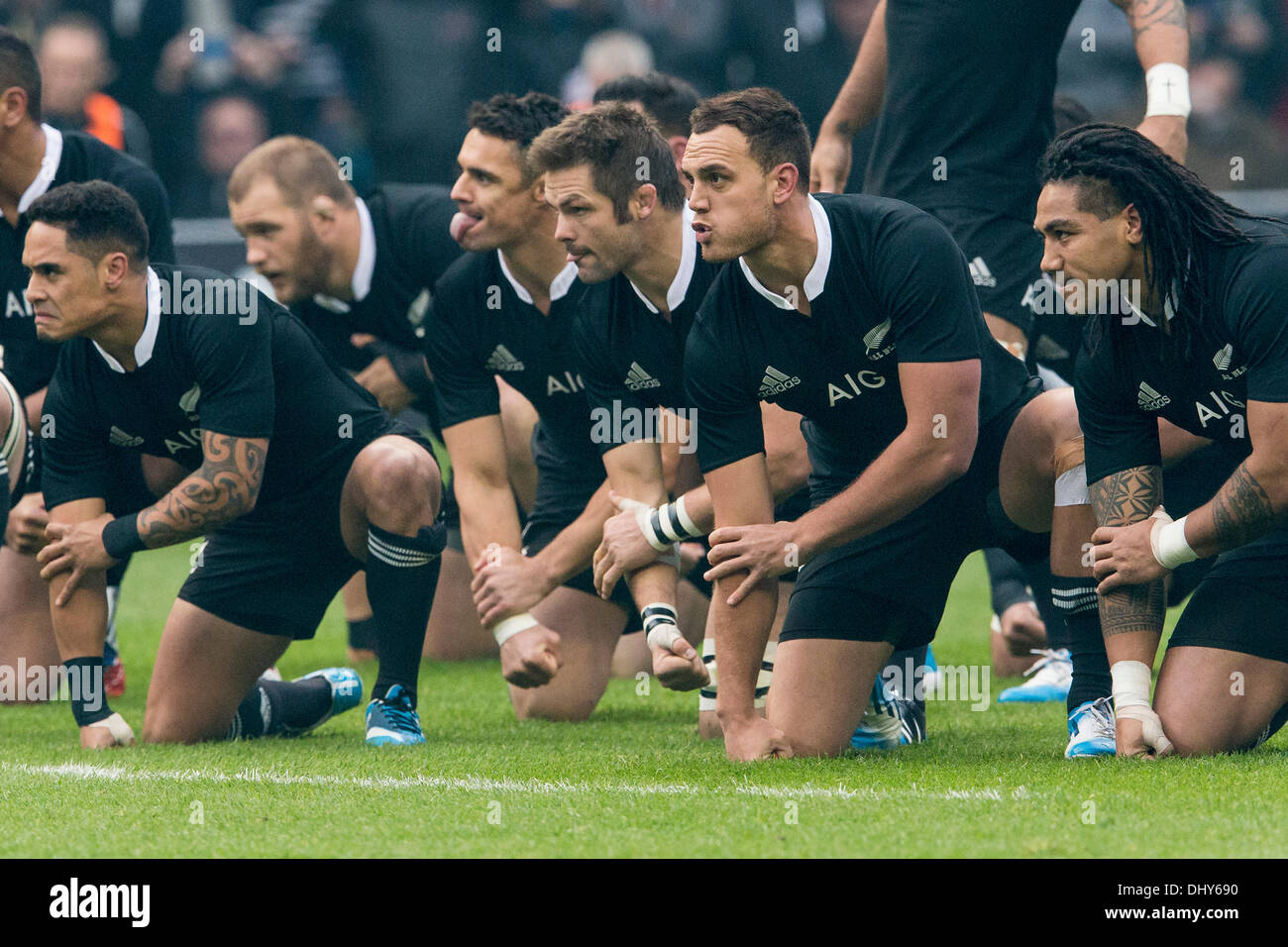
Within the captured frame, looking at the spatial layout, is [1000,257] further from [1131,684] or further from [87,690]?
[87,690]

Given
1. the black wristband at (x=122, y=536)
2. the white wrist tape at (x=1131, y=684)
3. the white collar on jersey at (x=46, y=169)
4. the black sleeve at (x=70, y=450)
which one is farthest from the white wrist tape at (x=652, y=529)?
the white collar on jersey at (x=46, y=169)

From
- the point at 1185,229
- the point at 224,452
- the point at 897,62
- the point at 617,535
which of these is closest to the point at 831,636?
the point at 617,535

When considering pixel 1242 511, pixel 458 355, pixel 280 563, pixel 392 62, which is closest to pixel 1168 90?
pixel 1242 511

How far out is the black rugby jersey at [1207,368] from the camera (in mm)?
4016

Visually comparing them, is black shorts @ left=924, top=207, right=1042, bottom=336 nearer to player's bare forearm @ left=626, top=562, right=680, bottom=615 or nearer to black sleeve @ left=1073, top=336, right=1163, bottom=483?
black sleeve @ left=1073, top=336, right=1163, bottom=483

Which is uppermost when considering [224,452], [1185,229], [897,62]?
[897,62]

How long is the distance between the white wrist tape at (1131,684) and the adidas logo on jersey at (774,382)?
3.51 feet

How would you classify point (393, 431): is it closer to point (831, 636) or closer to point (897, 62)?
point (831, 636)

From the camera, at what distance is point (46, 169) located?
248 inches

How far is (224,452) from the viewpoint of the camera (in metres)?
4.97

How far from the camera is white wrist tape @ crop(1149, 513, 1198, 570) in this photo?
4.21 metres

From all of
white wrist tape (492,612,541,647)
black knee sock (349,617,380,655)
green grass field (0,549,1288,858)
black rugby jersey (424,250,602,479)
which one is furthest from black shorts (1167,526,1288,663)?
black knee sock (349,617,380,655)
